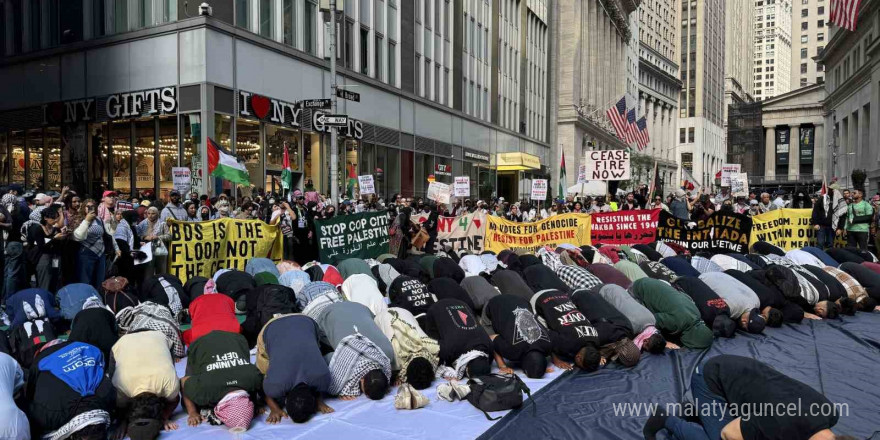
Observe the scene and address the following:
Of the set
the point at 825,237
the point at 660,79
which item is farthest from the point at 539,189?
the point at 660,79

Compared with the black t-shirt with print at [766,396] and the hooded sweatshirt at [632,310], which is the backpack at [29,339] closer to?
the hooded sweatshirt at [632,310]

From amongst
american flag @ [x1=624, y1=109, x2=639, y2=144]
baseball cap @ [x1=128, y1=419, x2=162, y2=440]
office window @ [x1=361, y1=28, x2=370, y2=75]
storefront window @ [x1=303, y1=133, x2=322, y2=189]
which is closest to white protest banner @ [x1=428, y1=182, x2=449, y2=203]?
storefront window @ [x1=303, y1=133, x2=322, y2=189]

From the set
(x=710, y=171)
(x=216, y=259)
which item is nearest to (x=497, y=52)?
(x=216, y=259)

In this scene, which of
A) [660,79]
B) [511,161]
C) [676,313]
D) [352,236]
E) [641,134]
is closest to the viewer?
[676,313]

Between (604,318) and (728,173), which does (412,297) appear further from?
(728,173)

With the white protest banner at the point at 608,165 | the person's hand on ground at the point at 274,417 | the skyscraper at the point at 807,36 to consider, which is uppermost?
the skyscraper at the point at 807,36

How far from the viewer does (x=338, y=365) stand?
6922 mm

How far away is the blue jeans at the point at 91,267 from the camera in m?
10.6

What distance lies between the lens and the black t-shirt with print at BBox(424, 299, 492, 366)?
7570 millimetres

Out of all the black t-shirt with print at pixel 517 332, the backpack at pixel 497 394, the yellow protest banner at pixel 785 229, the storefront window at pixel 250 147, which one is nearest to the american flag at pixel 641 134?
the yellow protest banner at pixel 785 229

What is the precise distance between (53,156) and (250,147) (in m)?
9.24

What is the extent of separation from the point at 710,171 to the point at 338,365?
146 m

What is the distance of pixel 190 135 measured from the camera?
21.7 metres

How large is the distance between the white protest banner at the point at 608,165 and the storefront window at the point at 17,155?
2315 cm
